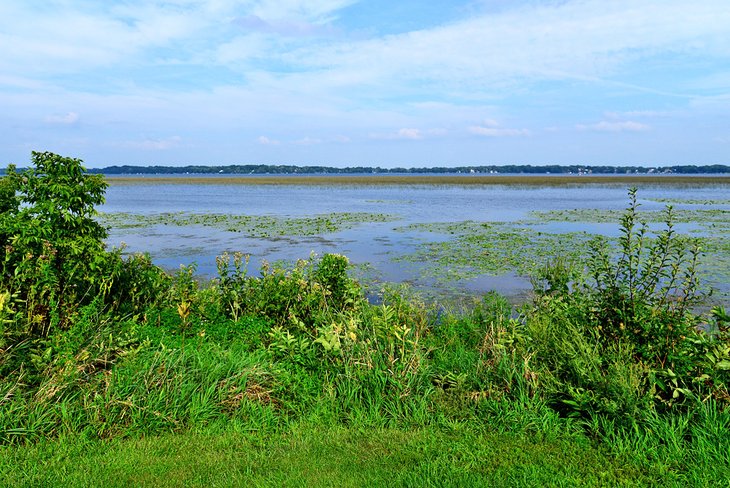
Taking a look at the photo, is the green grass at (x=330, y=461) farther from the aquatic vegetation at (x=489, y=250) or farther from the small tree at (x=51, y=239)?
the aquatic vegetation at (x=489, y=250)

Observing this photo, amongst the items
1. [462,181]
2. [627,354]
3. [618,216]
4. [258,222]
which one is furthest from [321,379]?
[462,181]

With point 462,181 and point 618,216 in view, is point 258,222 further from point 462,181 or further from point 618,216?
point 462,181

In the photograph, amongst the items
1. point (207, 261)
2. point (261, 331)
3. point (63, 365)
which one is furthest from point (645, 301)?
point (207, 261)

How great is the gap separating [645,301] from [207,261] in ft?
49.2

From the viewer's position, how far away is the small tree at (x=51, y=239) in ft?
20.9

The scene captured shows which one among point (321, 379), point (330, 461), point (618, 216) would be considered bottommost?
point (330, 461)

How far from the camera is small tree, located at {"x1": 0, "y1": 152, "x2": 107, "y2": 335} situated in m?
6.38

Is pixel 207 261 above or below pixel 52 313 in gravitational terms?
below

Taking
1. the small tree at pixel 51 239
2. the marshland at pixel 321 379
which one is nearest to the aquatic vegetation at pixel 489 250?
the marshland at pixel 321 379

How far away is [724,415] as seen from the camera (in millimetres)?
4824

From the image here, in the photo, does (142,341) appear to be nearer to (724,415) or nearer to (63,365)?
(63,365)

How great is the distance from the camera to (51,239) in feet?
21.7

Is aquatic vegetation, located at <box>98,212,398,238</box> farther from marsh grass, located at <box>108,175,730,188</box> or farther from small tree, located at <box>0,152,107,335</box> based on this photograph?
marsh grass, located at <box>108,175,730,188</box>

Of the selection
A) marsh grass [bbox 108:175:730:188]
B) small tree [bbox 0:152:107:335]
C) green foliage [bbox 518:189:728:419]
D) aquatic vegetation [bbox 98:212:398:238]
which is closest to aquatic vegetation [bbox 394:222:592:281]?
aquatic vegetation [bbox 98:212:398:238]
